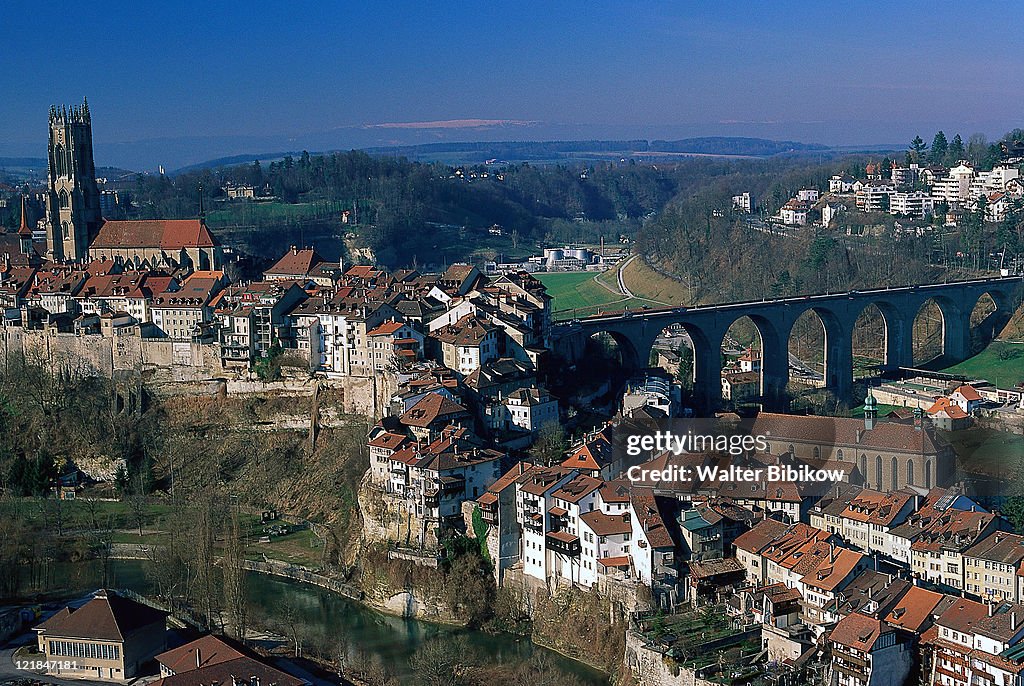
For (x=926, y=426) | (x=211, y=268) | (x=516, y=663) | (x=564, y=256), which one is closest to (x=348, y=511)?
(x=516, y=663)

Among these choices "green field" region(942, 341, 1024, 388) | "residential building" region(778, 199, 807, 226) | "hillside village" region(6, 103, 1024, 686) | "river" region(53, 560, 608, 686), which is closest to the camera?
"hillside village" region(6, 103, 1024, 686)

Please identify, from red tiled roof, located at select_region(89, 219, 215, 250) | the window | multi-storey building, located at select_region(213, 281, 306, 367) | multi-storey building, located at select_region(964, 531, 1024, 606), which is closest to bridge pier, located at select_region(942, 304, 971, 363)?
multi-storey building, located at select_region(213, 281, 306, 367)

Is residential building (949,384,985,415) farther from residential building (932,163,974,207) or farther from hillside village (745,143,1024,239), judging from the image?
residential building (932,163,974,207)

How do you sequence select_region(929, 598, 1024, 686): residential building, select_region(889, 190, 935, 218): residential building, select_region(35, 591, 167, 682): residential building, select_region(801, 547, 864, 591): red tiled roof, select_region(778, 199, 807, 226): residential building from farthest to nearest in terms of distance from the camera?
select_region(778, 199, 807, 226): residential building → select_region(889, 190, 935, 218): residential building → select_region(801, 547, 864, 591): red tiled roof → select_region(35, 591, 167, 682): residential building → select_region(929, 598, 1024, 686): residential building

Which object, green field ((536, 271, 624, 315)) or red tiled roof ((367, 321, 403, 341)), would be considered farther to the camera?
green field ((536, 271, 624, 315))

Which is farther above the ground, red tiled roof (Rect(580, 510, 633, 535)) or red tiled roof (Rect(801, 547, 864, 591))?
red tiled roof (Rect(580, 510, 633, 535))

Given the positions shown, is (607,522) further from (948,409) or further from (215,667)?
(948,409)

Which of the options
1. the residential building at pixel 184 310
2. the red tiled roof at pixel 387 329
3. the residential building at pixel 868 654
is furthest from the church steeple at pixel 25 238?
the residential building at pixel 868 654

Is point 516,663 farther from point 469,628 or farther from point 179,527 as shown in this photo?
point 179,527
